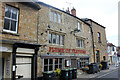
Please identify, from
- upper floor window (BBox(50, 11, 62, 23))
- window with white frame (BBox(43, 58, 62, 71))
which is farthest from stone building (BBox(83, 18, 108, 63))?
window with white frame (BBox(43, 58, 62, 71))

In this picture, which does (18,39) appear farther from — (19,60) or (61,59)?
(61,59)

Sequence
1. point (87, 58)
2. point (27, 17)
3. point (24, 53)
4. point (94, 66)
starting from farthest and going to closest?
point (87, 58) → point (94, 66) → point (27, 17) → point (24, 53)

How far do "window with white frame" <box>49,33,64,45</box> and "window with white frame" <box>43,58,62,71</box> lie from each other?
6.06ft

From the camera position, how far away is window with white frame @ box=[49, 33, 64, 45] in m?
11.0

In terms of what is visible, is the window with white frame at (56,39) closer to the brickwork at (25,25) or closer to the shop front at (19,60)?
the brickwork at (25,25)

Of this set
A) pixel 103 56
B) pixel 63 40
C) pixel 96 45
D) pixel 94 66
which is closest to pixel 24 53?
pixel 63 40

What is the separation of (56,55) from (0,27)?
19.3ft

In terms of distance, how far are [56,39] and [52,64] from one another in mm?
2696

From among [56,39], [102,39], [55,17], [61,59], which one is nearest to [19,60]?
[56,39]

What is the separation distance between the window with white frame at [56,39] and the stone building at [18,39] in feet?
7.57

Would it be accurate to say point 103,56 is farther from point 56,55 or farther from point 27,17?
point 27,17

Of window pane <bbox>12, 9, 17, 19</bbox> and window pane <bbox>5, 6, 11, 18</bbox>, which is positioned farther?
window pane <bbox>12, 9, 17, 19</bbox>

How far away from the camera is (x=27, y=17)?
854 centimetres

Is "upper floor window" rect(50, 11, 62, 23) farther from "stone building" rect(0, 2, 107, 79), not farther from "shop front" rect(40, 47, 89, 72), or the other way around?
"shop front" rect(40, 47, 89, 72)
